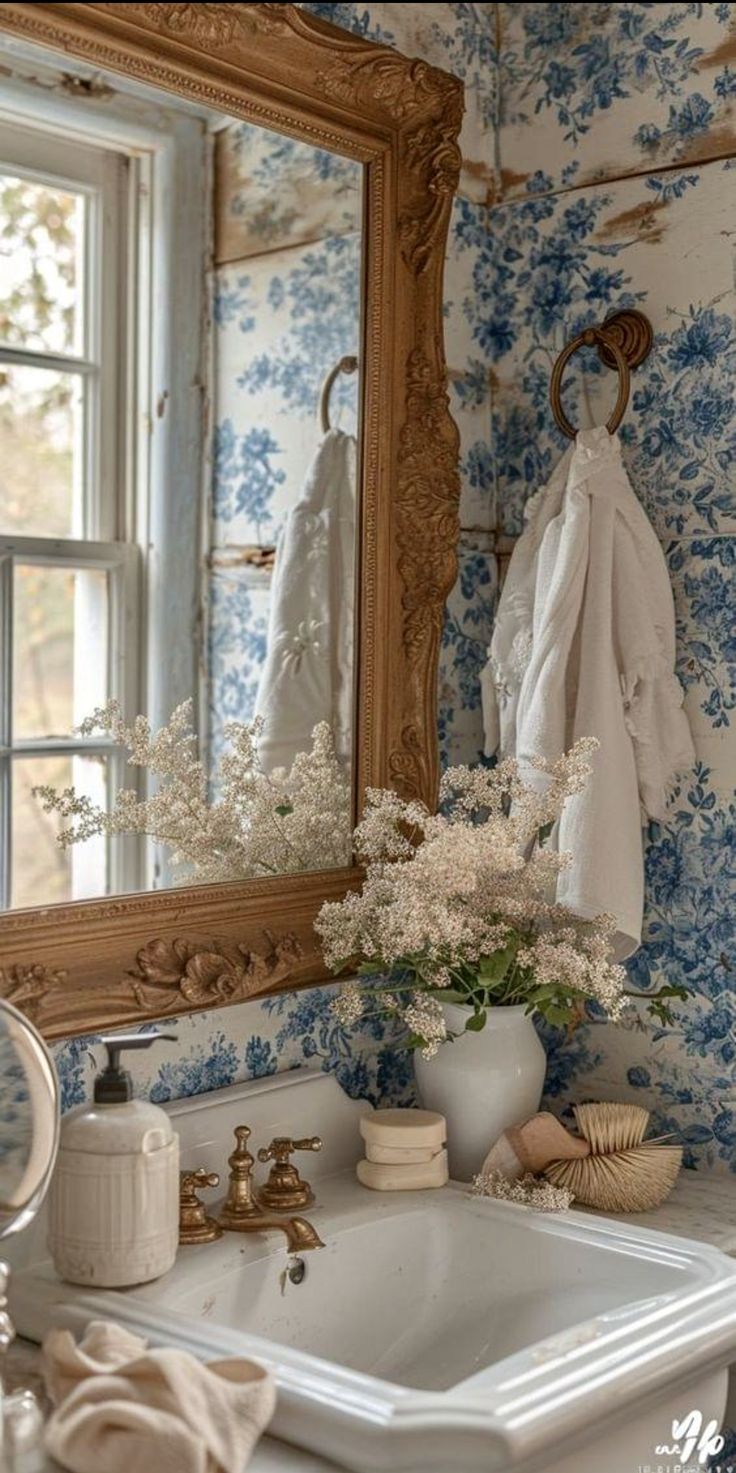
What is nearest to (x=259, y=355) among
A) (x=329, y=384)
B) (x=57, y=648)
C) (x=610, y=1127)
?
(x=329, y=384)

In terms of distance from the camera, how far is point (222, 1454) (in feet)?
3.20

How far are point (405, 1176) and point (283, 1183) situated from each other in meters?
0.13

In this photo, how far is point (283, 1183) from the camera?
1459 millimetres

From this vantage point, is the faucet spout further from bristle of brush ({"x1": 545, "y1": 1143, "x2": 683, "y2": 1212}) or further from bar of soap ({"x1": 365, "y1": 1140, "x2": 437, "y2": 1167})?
bristle of brush ({"x1": 545, "y1": 1143, "x2": 683, "y2": 1212})

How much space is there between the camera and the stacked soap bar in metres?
1.52

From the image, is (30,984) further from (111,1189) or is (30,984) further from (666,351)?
(666,351)

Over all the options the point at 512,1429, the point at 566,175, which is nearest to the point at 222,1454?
the point at 512,1429

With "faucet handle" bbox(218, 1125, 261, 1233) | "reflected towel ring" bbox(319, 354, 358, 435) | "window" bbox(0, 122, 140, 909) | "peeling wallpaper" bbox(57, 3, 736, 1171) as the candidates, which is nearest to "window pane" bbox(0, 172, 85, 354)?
"window" bbox(0, 122, 140, 909)

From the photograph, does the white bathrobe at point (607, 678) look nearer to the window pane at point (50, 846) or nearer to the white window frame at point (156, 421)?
the white window frame at point (156, 421)

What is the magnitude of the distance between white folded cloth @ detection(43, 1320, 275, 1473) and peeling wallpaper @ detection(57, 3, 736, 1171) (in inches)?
19.7

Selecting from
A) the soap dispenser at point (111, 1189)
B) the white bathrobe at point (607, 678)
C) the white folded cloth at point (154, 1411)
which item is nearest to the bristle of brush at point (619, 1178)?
the white bathrobe at point (607, 678)

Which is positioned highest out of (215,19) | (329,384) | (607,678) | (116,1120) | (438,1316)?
(215,19)

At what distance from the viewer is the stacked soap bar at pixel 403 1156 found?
1.52m

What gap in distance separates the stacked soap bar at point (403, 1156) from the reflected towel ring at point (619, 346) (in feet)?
2.61
